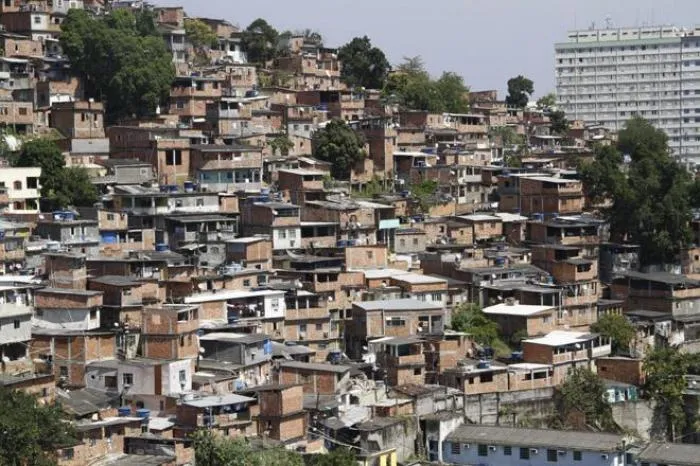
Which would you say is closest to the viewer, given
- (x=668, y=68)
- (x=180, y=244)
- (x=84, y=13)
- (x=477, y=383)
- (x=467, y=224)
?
(x=477, y=383)

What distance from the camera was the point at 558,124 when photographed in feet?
177

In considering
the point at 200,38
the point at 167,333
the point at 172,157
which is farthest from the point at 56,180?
the point at 200,38

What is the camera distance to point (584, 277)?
36.7 meters

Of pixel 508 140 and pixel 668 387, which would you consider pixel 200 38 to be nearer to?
pixel 508 140

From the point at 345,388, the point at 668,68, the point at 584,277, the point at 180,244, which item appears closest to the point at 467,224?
the point at 584,277

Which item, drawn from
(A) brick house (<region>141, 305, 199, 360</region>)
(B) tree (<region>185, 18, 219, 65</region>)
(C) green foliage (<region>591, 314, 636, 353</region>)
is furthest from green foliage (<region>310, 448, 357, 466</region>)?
(B) tree (<region>185, 18, 219, 65</region>)

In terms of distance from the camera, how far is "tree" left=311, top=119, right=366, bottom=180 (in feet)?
134

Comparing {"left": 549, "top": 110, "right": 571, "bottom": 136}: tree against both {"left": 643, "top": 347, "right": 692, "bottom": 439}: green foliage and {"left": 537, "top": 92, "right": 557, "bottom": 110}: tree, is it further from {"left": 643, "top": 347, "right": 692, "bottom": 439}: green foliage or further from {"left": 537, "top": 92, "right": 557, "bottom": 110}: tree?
{"left": 643, "top": 347, "right": 692, "bottom": 439}: green foliage

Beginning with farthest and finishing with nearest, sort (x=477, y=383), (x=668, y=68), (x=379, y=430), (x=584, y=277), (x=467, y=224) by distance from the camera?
(x=668, y=68)
(x=467, y=224)
(x=584, y=277)
(x=477, y=383)
(x=379, y=430)

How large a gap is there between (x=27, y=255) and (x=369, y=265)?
763 cm

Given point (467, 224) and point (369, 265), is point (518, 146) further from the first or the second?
point (369, 265)

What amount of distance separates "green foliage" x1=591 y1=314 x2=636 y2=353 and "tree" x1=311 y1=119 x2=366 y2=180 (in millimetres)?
8533

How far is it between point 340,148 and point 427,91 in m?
9.56

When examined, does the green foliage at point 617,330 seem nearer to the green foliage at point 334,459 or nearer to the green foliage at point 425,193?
the green foliage at point 425,193
